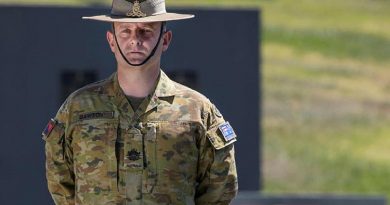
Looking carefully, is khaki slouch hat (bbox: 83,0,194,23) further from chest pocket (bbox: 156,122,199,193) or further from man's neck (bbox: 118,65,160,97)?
chest pocket (bbox: 156,122,199,193)

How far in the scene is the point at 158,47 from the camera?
5.59 m

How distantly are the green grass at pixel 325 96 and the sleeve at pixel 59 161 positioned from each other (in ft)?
54.4

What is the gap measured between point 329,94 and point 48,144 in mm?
23173

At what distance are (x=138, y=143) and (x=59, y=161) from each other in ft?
1.09

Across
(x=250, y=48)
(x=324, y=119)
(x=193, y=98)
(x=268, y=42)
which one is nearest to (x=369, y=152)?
(x=324, y=119)

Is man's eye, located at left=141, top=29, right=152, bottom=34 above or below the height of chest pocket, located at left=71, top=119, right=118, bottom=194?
above

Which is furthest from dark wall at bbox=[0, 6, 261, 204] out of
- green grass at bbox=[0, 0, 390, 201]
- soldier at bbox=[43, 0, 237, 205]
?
soldier at bbox=[43, 0, 237, 205]

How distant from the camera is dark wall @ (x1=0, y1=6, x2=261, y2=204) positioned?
579 inches

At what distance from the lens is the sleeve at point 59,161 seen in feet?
18.6

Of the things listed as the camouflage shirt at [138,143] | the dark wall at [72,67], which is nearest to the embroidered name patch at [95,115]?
the camouflage shirt at [138,143]

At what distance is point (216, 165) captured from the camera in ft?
18.7

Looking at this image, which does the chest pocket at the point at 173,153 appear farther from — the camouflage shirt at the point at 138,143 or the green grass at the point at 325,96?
the green grass at the point at 325,96

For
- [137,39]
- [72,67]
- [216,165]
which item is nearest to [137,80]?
[137,39]

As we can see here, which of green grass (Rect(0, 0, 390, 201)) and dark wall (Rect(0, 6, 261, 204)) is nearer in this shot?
dark wall (Rect(0, 6, 261, 204))
